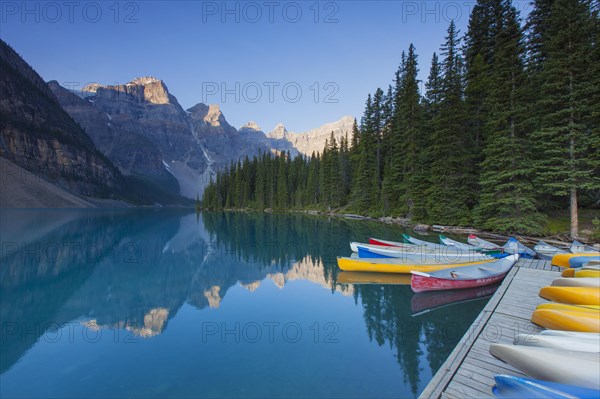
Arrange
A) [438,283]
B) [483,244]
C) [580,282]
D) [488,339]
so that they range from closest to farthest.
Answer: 1. [488,339]
2. [580,282]
3. [438,283]
4. [483,244]

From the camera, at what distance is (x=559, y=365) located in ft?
14.9

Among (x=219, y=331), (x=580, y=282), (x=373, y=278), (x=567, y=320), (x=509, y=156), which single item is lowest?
(x=219, y=331)

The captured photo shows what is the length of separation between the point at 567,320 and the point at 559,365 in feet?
8.99

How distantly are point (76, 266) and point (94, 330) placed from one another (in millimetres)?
13186

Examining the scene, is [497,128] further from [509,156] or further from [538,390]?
[538,390]

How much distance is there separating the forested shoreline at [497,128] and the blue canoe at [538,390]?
2275 centimetres

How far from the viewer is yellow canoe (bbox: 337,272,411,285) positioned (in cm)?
1588

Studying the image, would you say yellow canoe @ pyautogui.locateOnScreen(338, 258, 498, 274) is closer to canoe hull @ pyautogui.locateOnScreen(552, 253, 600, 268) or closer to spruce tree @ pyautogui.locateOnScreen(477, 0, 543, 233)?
canoe hull @ pyautogui.locateOnScreen(552, 253, 600, 268)

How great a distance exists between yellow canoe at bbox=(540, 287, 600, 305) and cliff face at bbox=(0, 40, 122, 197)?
177m

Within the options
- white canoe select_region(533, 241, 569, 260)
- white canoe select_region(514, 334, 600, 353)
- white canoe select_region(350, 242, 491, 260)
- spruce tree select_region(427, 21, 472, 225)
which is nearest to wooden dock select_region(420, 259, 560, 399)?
white canoe select_region(514, 334, 600, 353)

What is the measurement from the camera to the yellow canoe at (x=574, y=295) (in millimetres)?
7352

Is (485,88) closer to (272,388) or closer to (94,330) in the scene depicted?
(272,388)

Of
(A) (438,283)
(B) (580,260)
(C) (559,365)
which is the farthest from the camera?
(A) (438,283)

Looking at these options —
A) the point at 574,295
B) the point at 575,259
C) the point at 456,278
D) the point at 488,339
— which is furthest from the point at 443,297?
the point at 488,339
